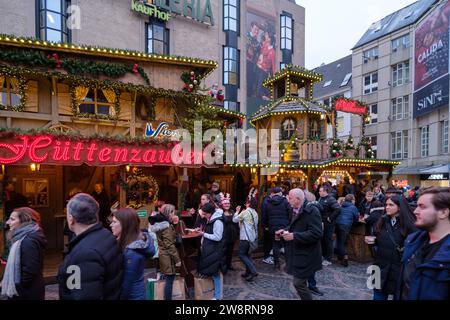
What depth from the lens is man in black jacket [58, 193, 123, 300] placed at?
248 cm

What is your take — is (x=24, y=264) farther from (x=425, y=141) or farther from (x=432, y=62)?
(x=425, y=141)

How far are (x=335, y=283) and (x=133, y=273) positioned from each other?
5.47 metres

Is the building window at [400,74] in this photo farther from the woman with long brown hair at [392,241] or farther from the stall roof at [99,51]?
the woman with long brown hair at [392,241]

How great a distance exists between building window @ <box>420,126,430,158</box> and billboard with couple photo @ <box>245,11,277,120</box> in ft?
52.4

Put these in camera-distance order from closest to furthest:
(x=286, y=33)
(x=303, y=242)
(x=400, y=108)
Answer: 1. (x=303, y=242)
2. (x=400, y=108)
3. (x=286, y=33)

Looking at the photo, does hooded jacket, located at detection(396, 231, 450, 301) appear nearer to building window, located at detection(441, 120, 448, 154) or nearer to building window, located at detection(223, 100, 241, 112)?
building window, located at detection(223, 100, 241, 112)

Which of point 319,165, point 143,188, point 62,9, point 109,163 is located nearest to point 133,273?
point 109,163

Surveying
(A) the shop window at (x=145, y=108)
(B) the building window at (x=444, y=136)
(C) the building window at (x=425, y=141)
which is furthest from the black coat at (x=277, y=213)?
(C) the building window at (x=425, y=141)

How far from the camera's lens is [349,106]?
1689cm

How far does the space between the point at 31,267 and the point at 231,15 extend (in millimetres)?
24776

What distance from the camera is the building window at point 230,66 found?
23844 millimetres

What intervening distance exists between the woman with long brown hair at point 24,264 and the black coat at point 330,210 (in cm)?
650

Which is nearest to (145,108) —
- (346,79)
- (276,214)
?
(276,214)

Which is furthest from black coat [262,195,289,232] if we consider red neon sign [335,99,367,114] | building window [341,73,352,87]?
building window [341,73,352,87]
